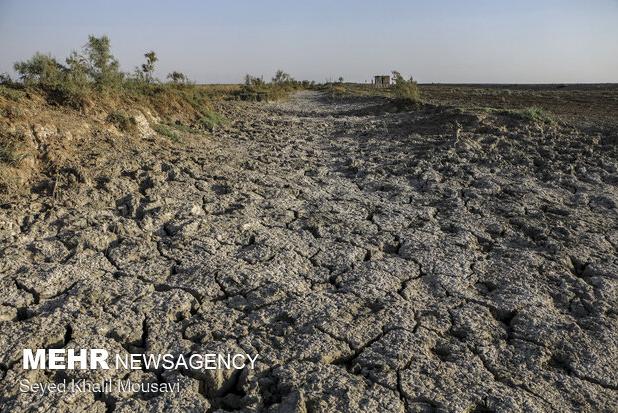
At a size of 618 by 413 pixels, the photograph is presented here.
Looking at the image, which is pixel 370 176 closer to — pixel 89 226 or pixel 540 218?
pixel 540 218

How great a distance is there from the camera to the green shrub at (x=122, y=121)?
229 inches

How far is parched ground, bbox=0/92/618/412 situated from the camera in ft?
7.48

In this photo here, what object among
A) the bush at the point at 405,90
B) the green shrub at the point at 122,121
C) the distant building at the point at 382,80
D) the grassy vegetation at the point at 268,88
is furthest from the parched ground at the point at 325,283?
the distant building at the point at 382,80

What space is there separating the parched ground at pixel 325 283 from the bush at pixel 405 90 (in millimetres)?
6526

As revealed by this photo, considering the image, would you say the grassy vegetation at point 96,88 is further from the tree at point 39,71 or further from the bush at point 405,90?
the bush at point 405,90

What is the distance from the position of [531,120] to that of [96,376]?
7995 mm

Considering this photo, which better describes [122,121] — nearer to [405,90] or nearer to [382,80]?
[405,90]

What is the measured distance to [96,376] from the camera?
90.1 inches

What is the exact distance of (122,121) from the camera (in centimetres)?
586

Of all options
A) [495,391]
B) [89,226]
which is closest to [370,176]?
[89,226]

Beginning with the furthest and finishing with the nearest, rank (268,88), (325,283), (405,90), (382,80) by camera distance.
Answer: (382,80) < (268,88) < (405,90) < (325,283)

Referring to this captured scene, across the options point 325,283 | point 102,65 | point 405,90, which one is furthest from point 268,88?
point 325,283

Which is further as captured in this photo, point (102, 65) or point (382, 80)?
point (382, 80)

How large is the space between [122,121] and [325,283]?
3.95m
